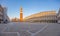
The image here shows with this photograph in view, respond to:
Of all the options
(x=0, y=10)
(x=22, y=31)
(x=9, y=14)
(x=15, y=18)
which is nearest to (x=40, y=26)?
(x=22, y=31)

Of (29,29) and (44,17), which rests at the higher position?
(44,17)

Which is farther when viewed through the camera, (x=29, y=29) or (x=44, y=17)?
(x=29, y=29)

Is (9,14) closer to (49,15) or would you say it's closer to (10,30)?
(10,30)

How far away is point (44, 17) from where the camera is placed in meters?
1.31

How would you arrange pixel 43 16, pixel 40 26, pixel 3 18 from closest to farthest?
pixel 3 18 → pixel 43 16 → pixel 40 26

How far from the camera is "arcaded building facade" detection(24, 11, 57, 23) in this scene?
1271 mm

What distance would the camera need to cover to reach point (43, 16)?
1.31m

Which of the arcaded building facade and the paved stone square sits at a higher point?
the arcaded building facade

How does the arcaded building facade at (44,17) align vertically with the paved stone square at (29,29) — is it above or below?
above

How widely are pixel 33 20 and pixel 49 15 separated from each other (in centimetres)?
27

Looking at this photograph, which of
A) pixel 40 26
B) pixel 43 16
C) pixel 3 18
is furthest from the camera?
pixel 40 26

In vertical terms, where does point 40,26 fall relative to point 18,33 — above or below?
above

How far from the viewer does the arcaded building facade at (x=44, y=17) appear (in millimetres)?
1271

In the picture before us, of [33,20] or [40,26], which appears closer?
[33,20]
